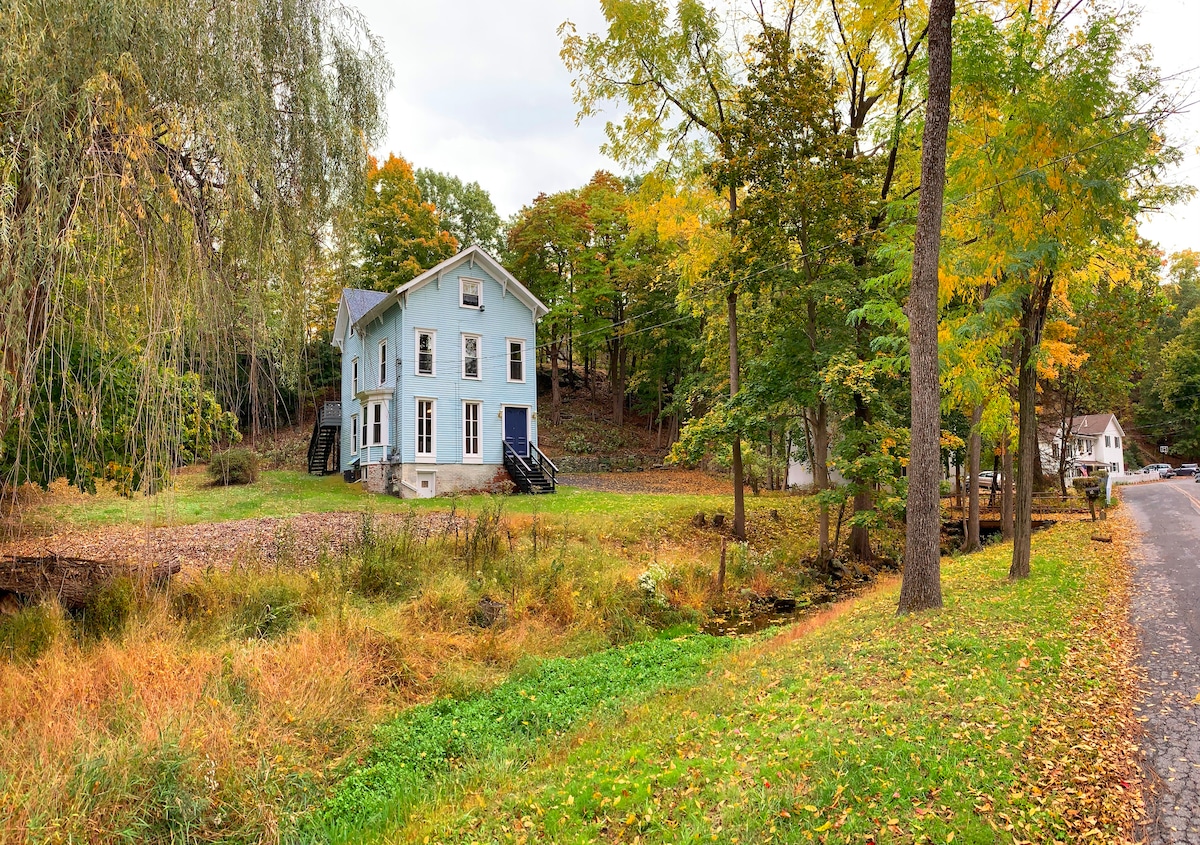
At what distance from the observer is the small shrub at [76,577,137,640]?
303 inches

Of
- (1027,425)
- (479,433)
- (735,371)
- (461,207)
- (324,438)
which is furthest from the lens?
(461,207)

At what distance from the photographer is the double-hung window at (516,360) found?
24.5 m

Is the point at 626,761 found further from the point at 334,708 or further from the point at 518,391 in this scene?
the point at 518,391

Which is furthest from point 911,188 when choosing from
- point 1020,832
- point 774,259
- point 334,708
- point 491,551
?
point 334,708

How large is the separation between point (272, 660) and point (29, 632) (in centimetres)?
282

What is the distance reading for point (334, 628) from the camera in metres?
8.06

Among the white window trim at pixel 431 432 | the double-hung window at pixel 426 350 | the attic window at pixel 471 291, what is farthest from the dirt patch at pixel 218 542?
the attic window at pixel 471 291

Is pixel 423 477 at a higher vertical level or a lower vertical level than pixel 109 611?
higher

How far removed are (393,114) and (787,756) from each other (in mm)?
6560

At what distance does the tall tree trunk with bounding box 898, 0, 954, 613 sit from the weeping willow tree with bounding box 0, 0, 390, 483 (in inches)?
260

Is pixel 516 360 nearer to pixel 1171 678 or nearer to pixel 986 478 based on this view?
pixel 1171 678

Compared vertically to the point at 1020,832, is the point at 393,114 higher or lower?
higher

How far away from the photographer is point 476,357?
922 inches

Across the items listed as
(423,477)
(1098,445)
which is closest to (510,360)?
(423,477)
